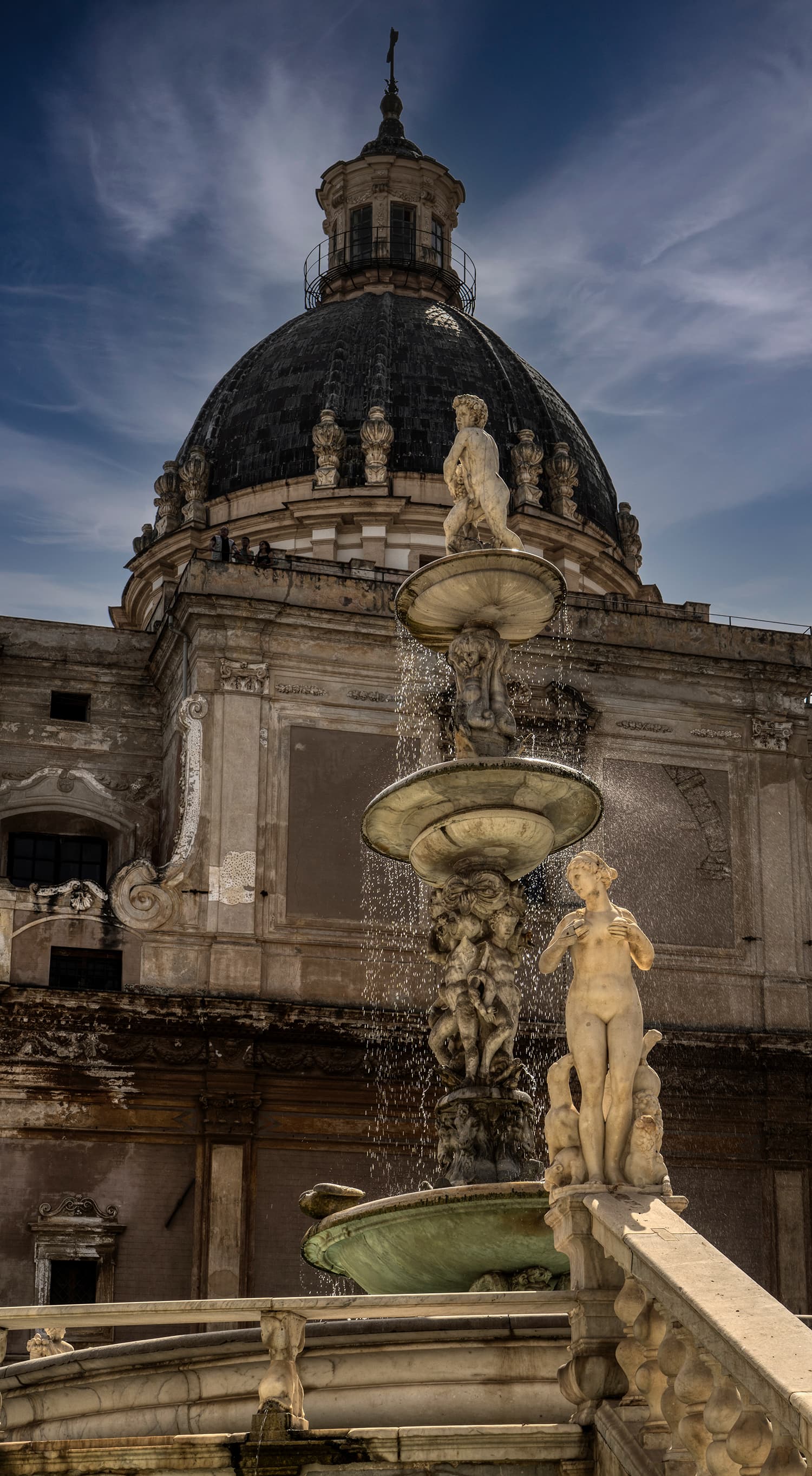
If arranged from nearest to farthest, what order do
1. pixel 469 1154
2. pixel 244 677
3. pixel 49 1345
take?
pixel 49 1345 < pixel 469 1154 < pixel 244 677

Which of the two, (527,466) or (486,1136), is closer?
(486,1136)

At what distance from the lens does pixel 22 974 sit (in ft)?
87.2

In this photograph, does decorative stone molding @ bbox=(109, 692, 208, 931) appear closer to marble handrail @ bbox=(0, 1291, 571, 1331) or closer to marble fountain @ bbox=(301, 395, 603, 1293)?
marble fountain @ bbox=(301, 395, 603, 1293)

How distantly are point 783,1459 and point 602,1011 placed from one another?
3.07 meters

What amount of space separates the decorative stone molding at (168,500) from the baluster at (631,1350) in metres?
31.2

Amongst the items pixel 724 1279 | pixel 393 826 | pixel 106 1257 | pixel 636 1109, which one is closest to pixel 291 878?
pixel 106 1257

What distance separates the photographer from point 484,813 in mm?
14539

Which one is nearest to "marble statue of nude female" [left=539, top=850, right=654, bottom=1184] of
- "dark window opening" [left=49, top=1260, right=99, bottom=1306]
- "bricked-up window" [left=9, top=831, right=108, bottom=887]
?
"dark window opening" [left=49, top=1260, right=99, bottom=1306]

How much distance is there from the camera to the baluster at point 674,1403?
7.90m

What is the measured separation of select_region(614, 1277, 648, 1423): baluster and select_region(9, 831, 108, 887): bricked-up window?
23.2 meters

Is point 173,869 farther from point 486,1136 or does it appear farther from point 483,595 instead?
point 486,1136

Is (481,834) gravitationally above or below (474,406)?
below

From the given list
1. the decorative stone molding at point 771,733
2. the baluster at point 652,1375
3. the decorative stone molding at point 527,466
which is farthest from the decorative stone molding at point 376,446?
the baluster at point 652,1375

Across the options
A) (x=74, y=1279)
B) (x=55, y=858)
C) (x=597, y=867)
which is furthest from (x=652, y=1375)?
(x=55, y=858)
